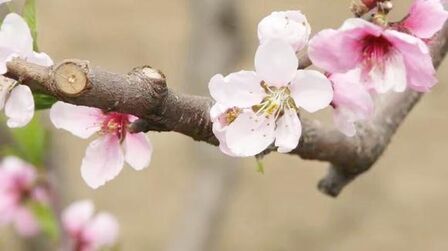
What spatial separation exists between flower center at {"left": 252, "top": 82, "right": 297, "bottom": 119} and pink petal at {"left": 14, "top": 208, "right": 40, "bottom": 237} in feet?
2.87

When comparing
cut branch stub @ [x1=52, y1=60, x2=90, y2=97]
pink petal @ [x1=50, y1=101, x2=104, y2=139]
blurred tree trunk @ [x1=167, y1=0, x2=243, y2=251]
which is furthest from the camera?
blurred tree trunk @ [x1=167, y1=0, x2=243, y2=251]

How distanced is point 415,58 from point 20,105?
0.92 feet

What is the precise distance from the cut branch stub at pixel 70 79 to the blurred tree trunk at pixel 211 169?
4.36 feet

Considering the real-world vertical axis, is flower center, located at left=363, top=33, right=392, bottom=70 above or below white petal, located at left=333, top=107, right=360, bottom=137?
above

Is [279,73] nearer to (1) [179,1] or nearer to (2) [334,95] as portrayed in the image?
(2) [334,95]

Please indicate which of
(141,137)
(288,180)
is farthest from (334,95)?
(288,180)

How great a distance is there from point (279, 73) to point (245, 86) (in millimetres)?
27

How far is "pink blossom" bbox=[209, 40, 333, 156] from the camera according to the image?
2.15ft

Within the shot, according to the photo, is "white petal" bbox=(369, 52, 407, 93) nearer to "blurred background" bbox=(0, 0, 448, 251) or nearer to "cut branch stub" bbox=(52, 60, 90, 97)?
"cut branch stub" bbox=(52, 60, 90, 97)

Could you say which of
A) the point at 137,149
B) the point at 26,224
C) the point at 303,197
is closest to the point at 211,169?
the point at 26,224

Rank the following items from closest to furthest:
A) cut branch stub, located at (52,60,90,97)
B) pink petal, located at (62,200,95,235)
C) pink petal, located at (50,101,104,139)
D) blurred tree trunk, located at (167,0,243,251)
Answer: cut branch stub, located at (52,60,90,97) < pink petal, located at (50,101,104,139) < pink petal, located at (62,200,95,235) < blurred tree trunk, located at (167,0,243,251)

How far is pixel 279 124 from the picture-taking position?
694mm

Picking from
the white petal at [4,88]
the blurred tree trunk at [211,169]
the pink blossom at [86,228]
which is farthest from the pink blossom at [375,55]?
the blurred tree trunk at [211,169]

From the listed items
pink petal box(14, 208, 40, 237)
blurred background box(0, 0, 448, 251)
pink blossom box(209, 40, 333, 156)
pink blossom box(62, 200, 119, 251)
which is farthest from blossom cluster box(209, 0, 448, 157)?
blurred background box(0, 0, 448, 251)
